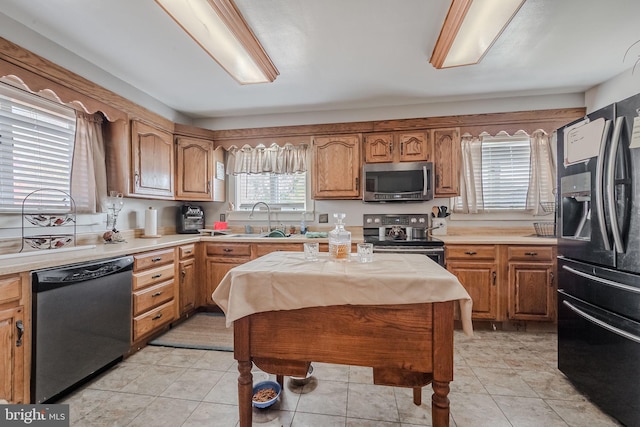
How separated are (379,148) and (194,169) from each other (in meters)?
2.36

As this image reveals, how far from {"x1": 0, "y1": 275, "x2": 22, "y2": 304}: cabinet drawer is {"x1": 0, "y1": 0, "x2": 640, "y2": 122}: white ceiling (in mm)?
1667

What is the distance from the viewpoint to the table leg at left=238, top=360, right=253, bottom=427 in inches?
49.4

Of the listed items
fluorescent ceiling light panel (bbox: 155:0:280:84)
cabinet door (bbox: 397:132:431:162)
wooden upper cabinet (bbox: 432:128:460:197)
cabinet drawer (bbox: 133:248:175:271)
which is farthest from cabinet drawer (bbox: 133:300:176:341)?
wooden upper cabinet (bbox: 432:128:460:197)

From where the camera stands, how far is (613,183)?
1.47 meters

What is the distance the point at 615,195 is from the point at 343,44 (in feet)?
6.63

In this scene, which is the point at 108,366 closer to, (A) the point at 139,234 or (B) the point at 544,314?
(A) the point at 139,234

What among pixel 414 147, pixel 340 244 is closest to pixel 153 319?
pixel 340 244

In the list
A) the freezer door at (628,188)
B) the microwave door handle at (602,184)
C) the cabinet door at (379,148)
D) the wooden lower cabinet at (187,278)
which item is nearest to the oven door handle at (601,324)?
the freezer door at (628,188)

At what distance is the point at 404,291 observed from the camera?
3.64ft

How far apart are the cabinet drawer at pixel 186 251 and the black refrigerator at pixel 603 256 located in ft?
11.1

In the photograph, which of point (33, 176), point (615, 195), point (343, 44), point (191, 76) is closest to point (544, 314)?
point (615, 195)

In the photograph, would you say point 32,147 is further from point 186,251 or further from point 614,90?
point 614,90

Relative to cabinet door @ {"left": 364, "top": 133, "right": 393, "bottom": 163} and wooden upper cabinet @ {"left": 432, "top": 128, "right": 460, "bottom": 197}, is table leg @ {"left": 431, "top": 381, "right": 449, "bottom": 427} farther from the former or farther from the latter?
cabinet door @ {"left": 364, "top": 133, "right": 393, "bottom": 163}

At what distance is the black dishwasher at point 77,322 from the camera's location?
61.8 inches
